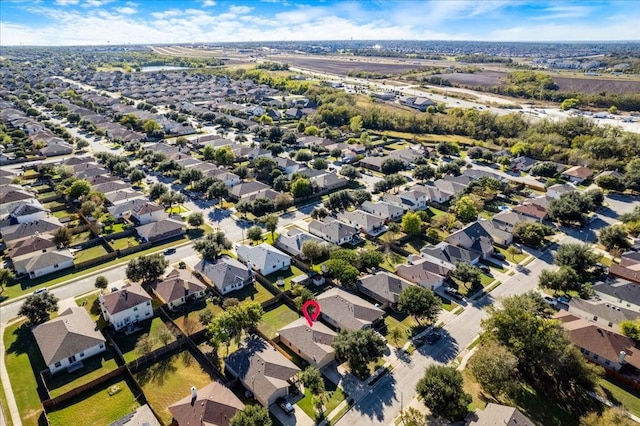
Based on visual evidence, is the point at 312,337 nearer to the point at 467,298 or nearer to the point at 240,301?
the point at 240,301

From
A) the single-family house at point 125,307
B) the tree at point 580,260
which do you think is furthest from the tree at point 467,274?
the single-family house at point 125,307

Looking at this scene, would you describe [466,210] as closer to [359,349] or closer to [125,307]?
[359,349]

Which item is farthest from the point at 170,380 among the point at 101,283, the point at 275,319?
the point at 101,283

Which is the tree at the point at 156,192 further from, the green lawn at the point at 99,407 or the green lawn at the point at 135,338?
the green lawn at the point at 99,407

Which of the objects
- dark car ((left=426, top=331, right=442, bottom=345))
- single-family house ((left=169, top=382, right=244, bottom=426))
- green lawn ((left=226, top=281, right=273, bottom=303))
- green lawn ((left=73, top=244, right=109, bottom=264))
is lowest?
→ green lawn ((left=73, top=244, right=109, bottom=264))

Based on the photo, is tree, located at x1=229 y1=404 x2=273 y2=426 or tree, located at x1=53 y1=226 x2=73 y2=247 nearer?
tree, located at x1=229 y1=404 x2=273 y2=426

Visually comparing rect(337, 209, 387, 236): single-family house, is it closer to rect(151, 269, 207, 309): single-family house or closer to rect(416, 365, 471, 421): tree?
rect(151, 269, 207, 309): single-family house

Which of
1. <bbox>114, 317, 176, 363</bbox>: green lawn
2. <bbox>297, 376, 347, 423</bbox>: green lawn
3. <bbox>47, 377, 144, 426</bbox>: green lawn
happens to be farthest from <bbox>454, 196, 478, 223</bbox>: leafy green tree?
<bbox>47, 377, 144, 426</bbox>: green lawn
